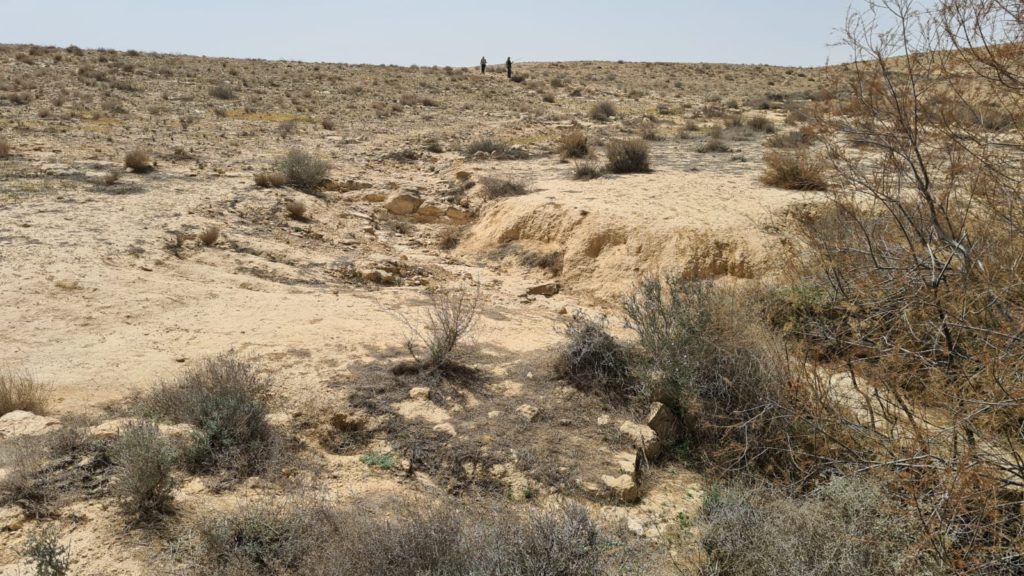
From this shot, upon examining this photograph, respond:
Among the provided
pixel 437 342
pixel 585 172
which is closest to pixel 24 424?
pixel 437 342

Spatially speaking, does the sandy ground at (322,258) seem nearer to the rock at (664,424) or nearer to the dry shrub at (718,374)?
the rock at (664,424)

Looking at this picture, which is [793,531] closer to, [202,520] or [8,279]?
[202,520]

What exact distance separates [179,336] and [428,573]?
411cm

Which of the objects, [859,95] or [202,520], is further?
[859,95]

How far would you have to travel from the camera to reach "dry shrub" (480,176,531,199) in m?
10.8

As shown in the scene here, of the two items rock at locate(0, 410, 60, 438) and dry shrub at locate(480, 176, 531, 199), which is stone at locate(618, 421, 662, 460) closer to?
rock at locate(0, 410, 60, 438)

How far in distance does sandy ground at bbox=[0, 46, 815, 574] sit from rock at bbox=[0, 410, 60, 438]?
30 centimetres

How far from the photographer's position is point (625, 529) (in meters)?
3.68

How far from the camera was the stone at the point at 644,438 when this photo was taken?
14.7 feet

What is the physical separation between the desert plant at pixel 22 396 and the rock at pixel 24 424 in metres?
0.11

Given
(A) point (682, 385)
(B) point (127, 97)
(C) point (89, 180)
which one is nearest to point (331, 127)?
(B) point (127, 97)

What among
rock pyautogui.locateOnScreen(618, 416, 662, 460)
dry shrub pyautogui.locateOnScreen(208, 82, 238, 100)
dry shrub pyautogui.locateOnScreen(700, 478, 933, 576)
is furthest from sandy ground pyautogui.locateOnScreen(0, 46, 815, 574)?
dry shrub pyautogui.locateOnScreen(208, 82, 238, 100)

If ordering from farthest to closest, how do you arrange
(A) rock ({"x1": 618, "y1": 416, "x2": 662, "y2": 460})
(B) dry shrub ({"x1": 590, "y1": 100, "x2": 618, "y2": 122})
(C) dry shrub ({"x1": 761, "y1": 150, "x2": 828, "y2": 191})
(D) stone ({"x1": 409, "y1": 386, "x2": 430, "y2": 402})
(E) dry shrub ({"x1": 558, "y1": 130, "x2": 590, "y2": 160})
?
(B) dry shrub ({"x1": 590, "y1": 100, "x2": 618, "y2": 122}) < (E) dry shrub ({"x1": 558, "y1": 130, "x2": 590, "y2": 160}) < (C) dry shrub ({"x1": 761, "y1": 150, "x2": 828, "y2": 191}) < (D) stone ({"x1": 409, "y1": 386, "x2": 430, "y2": 402}) < (A) rock ({"x1": 618, "y1": 416, "x2": 662, "y2": 460})

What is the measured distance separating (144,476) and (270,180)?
8.46 meters
